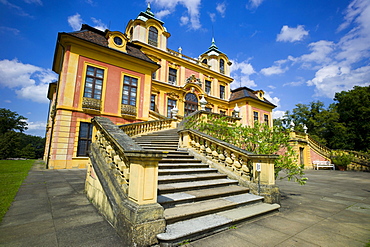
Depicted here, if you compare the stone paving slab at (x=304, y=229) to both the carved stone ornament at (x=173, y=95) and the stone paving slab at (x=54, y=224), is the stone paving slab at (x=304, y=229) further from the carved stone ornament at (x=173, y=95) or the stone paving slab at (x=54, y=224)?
the carved stone ornament at (x=173, y=95)

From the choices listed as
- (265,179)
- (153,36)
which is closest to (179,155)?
(265,179)

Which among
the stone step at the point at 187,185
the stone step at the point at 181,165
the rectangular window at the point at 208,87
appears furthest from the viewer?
the rectangular window at the point at 208,87

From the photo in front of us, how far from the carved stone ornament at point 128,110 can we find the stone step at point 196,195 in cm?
1174

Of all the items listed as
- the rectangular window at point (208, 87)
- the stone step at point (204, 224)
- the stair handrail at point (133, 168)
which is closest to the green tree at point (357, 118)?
the rectangular window at point (208, 87)

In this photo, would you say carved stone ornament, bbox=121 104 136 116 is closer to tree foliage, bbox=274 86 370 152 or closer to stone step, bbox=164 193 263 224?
stone step, bbox=164 193 263 224

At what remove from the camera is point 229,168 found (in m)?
5.48

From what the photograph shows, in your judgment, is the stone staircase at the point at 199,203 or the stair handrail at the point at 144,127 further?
the stair handrail at the point at 144,127

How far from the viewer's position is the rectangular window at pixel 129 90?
48.9 ft

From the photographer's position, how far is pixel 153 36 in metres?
20.7

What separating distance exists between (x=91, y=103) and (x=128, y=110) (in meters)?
2.76

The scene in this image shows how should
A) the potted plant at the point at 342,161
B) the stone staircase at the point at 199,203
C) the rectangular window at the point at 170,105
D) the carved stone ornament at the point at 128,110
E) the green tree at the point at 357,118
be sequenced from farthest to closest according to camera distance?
the green tree at the point at 357,118
the rectangular window at the point at 170,105
the potted plant at the point at 342,161
the carved stone ornament at the point at 128,110
the stone staircase at the point at 199,203

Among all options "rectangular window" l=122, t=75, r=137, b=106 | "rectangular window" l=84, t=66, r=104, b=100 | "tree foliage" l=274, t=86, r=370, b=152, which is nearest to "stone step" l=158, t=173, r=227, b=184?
"rectangular window" l=84, t=66, r=104, b=100

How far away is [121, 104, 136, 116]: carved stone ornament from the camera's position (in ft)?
47.6

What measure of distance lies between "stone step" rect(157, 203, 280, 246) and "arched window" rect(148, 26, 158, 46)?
20.7 m
